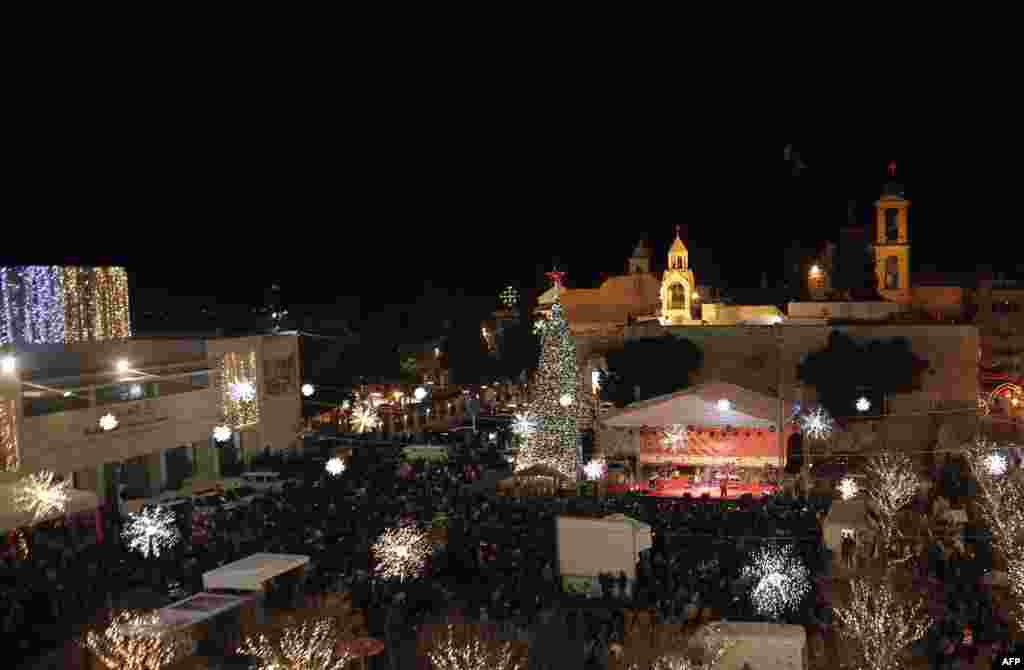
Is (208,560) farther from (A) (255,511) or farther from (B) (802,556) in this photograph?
(B) (802,556)

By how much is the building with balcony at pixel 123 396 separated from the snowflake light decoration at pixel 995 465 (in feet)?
51.5

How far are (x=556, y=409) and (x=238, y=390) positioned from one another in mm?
9107

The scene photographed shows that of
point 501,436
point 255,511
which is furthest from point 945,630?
point 501,436

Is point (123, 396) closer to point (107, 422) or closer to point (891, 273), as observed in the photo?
point (107, 422)

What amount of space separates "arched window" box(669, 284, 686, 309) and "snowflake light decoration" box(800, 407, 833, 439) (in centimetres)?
990

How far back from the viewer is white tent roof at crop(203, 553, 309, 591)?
1158cm

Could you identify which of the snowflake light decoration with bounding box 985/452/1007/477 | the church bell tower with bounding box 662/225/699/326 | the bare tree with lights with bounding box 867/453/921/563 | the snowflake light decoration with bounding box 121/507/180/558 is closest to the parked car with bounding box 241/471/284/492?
the snowflake light decoration with bounding box 121/507/180/558

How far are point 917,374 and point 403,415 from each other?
594 inches

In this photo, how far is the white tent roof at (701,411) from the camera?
20.0 m

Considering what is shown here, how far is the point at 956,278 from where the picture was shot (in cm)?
4553

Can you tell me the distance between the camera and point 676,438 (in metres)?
20.9

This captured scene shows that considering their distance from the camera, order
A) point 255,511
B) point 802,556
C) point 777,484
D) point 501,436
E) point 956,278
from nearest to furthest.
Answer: point 802,556 → point 255,511 → point 777,484 → point 501,436 → point 956,278

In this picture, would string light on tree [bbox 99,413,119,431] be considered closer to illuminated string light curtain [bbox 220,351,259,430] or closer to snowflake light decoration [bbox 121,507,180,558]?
illuminated string light curtain [bbox 220,351,259,430]

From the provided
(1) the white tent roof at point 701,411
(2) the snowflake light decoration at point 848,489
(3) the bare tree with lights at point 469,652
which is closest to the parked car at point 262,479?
(1) the white tent roof at point 701,411
